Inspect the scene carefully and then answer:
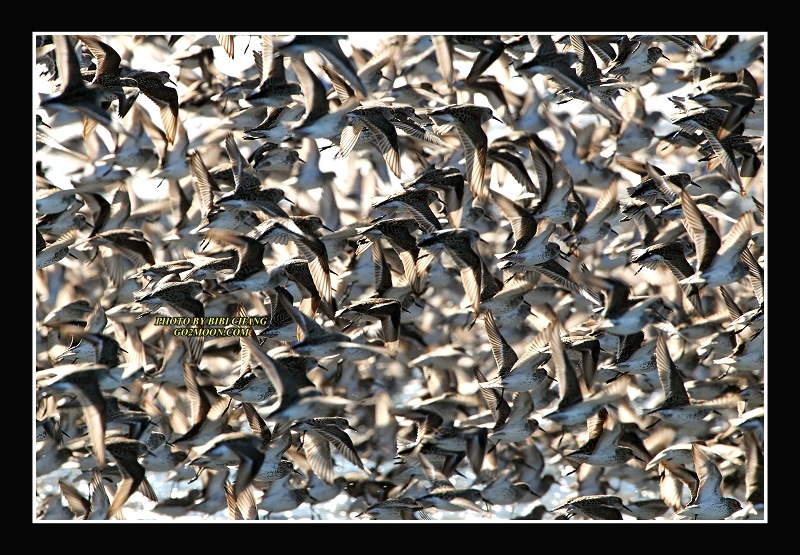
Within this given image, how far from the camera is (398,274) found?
29.0ft

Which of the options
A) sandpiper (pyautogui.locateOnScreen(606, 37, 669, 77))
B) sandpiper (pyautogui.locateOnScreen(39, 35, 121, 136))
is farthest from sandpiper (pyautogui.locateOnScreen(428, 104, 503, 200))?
sandpiper (pyautogui.locateOnScreen(39, 35, 121, 136))

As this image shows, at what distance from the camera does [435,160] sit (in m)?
8.85

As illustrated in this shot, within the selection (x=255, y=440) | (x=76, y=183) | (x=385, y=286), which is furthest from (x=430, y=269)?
(x=76, y=183)

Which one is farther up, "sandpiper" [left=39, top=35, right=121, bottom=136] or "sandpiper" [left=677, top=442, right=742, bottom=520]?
"sandpiper" [left=39, top=35, right=121, bottom=136]

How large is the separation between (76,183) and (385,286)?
2.33 meters

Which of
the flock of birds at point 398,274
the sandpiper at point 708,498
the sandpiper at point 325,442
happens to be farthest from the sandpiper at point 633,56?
the sandpiper at point 325,442

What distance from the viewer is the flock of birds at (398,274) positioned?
26.9ft

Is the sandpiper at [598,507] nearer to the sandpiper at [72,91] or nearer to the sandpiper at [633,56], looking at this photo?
the sandpiper at [633,56]

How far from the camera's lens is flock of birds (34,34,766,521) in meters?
8.21

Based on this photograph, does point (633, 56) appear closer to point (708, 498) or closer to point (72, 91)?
point (708, 498)

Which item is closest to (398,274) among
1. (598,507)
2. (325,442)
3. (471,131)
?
(471,131)

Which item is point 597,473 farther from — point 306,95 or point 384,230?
point 306,95

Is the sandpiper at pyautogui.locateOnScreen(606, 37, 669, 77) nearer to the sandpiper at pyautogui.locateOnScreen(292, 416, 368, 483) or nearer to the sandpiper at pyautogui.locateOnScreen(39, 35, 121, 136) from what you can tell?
the sandpiper at pyautogui.locateOnScreen(292, 416, 368, 483)

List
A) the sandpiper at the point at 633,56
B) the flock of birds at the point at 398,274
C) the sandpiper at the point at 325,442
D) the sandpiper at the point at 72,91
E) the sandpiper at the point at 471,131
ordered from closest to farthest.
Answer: the sandpiper at the point at 72,91 < the sandpiper at the point at 325,442 < the flock of birds at the point at 398,274 < the sandpiper at the point at 471,131 < the sandpiper at the point at 633,56
